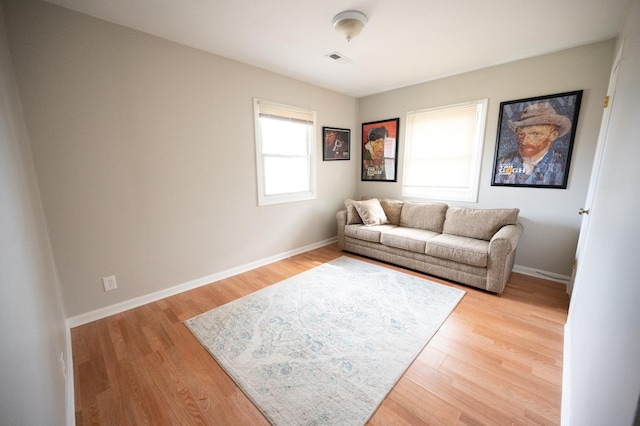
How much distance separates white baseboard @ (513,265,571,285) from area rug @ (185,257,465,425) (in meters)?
1.14

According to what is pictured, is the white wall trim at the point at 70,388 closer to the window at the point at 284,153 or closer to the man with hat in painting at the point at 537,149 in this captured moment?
the window at the point at 284,153

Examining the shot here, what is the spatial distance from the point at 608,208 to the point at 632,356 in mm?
976

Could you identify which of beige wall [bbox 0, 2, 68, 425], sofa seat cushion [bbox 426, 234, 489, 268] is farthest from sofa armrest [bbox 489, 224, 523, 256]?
beige wall [bbox 0, 2, 68, 425]

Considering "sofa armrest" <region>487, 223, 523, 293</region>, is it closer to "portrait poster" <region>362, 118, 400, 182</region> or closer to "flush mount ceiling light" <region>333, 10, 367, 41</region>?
"portrait poster" <region>362, 118, 400, 182</region>

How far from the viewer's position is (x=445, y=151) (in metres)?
3.54

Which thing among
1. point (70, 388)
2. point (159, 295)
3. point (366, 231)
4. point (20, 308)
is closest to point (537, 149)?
point (366, 231)

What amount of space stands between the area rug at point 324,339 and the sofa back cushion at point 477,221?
33.6 inches

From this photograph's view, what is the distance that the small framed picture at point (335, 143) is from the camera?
3.94 meters

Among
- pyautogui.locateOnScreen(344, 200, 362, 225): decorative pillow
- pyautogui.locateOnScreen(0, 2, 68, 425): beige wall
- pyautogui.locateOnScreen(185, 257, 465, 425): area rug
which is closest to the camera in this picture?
pyautogui.locateOnScreen(0, 2, 68, 425): beige wall

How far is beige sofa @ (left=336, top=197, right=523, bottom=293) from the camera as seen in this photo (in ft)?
8.32

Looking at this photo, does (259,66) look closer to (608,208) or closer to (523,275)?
(608,208)

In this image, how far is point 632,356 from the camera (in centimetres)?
65

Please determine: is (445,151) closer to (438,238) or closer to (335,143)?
(438,238)

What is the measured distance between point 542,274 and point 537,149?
4.87 feet
